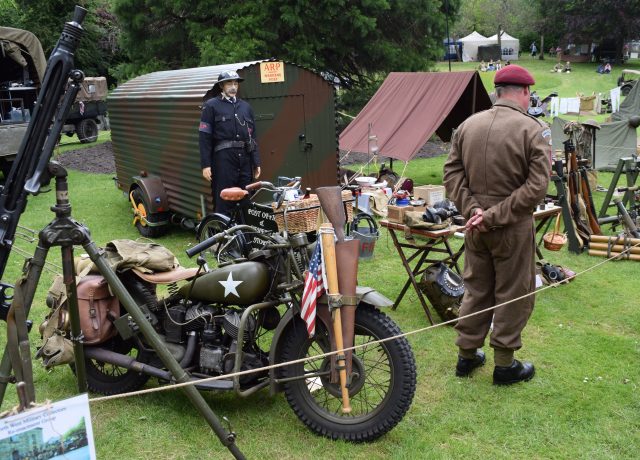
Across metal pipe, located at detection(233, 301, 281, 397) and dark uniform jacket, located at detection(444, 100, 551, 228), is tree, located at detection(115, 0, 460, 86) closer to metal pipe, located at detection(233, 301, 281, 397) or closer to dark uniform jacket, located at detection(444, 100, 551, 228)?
dark uniform jacket, located at detection(444, 100, 551, 228)

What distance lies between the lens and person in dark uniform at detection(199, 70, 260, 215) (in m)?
7.04

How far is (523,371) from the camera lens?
4.20 meters

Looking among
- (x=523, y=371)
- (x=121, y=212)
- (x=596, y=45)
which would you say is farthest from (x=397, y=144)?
(x=596, y=45)

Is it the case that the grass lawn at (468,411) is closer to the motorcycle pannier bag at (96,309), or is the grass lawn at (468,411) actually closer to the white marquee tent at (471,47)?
the motorcycle pannier bag at (96,309)

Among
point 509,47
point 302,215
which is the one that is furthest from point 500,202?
point 509,47

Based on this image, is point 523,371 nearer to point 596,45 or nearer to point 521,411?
point 521,411

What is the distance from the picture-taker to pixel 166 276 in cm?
381

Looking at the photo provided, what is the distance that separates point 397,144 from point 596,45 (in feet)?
153

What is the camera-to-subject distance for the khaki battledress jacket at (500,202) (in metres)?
3.82

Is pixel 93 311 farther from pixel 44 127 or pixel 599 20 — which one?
pixel 599 20

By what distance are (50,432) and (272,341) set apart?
1.45 meters

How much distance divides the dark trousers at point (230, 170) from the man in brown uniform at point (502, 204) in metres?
3.53

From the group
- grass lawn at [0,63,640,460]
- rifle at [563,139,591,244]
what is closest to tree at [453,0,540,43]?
rifle at [563,139,591,244]

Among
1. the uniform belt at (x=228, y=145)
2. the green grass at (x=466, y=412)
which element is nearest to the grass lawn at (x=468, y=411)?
the green grass at (x=466, y=412)
